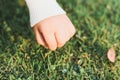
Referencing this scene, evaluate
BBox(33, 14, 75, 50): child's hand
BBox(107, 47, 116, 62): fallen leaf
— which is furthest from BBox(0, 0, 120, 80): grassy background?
BBox(33, 14, 75, 50): child's hand

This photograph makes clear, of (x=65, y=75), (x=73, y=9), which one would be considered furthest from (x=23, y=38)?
(x=73, y=9)

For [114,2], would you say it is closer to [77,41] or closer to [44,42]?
[77,41]

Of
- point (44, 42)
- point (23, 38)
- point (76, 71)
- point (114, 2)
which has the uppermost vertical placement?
point (44, 42)

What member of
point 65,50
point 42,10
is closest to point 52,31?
point 42,10

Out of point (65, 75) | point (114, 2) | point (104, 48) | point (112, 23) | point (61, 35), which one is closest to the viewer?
point (61, 35)

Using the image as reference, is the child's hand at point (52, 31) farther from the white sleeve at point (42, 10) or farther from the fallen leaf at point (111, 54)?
the fallen leaf at point (111, 54)

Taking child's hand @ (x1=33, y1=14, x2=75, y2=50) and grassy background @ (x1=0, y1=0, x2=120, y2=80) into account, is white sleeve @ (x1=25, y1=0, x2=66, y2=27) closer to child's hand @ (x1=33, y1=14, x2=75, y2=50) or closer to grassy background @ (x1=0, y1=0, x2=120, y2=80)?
child's hand @ (x1=33, y1=14, x2=75, y2=50)

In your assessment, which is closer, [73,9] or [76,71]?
[76,71]

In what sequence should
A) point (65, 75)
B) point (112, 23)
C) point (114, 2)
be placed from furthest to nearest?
1. point (114, 2)
2. point (112, 23)
3. point (65, 75)
